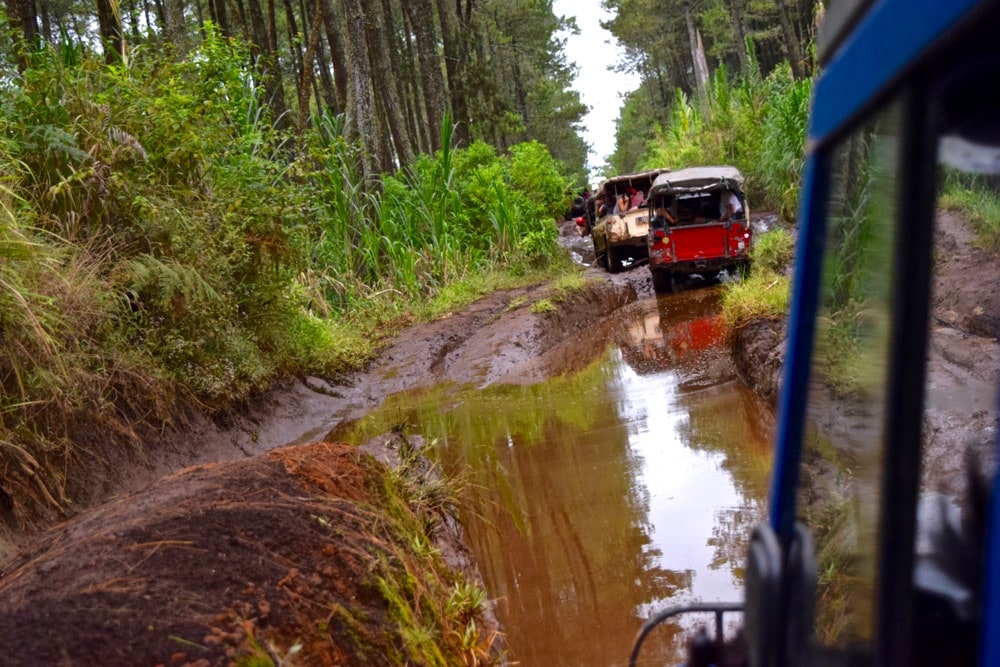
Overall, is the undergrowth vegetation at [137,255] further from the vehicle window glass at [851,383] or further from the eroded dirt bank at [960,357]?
the eroded dirt bank at [960,357]

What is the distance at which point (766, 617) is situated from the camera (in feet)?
4.80

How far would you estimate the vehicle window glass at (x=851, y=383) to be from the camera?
126 cm

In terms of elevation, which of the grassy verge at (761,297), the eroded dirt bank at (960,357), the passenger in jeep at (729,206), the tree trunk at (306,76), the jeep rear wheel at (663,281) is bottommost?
the jeep rear wheel at (663,281)

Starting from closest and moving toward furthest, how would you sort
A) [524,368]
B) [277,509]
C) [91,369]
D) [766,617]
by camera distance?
[766,617] < [277,509] < [91,369] < [524,368]

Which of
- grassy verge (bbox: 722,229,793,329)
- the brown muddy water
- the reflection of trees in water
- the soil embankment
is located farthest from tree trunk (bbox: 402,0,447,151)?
the soil embankment

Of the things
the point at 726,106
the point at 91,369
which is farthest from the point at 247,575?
the point at 726,106

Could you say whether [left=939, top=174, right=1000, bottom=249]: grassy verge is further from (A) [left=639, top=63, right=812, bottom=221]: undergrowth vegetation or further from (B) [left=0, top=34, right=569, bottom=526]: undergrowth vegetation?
(A) [left=639, top=63, right=812, bottom=221]: undergrowth vegetation

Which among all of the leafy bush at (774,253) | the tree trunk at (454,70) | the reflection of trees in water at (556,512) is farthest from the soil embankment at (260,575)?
the tree trunk at (454,70)

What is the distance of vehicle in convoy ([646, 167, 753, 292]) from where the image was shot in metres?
14.8

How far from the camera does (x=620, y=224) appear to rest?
18.8 m

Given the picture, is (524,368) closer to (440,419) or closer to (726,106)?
(440,419)

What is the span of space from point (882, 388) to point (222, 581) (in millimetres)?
2588

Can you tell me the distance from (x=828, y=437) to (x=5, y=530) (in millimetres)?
4982

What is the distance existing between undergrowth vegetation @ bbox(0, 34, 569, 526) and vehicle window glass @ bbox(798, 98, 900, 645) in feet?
16.0
